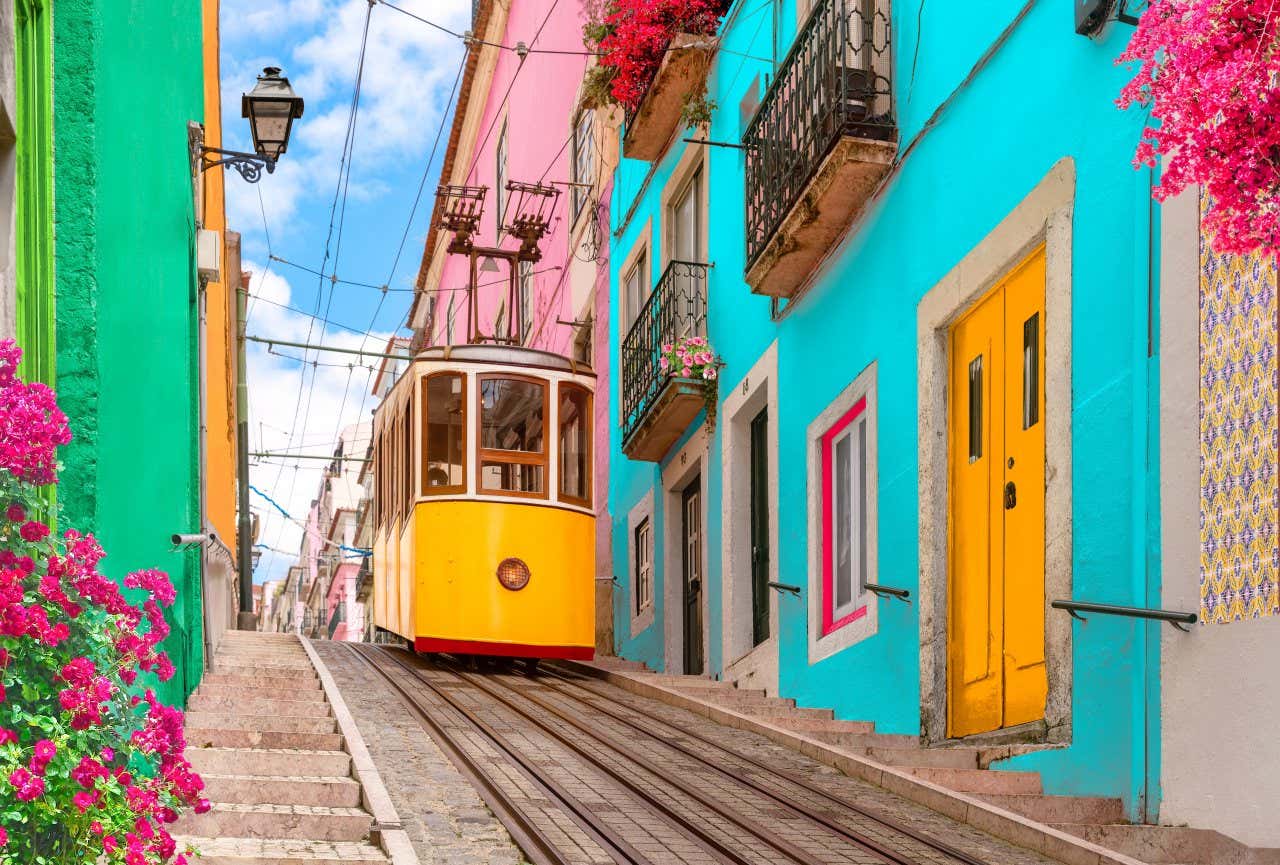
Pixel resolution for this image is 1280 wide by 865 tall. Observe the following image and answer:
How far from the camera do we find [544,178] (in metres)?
24.0

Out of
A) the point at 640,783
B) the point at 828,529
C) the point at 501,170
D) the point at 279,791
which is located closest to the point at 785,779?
the point at 640,783

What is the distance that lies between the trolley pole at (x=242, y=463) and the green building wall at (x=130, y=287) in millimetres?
10320

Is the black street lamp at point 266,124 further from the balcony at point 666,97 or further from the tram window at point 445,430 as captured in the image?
the balcony at point 666,97

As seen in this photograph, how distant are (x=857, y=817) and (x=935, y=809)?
407 mm

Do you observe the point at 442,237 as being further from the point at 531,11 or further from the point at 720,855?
the point at 720,855

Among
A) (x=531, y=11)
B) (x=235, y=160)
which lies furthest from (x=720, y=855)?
(x=531, y=11)

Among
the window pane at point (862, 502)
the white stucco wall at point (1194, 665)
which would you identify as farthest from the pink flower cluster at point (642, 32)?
the white stucco wall at point (1194, 665)

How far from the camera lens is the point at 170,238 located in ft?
29.9

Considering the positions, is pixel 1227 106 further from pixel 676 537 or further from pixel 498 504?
pixel 676 537

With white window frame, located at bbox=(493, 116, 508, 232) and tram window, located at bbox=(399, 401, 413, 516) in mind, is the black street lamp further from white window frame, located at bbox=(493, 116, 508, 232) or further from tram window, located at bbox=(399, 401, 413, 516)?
white window frame, located at bbox=(493, 116, 508, 232)

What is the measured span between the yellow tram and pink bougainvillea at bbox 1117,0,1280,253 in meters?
9.84

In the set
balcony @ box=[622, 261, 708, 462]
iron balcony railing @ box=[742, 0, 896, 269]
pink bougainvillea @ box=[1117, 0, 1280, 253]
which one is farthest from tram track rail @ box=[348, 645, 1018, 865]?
iron balcony railing @ box=[742, 0, 896, 269]

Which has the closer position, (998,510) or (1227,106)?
(1227,106)

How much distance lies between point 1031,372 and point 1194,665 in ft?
7.89
